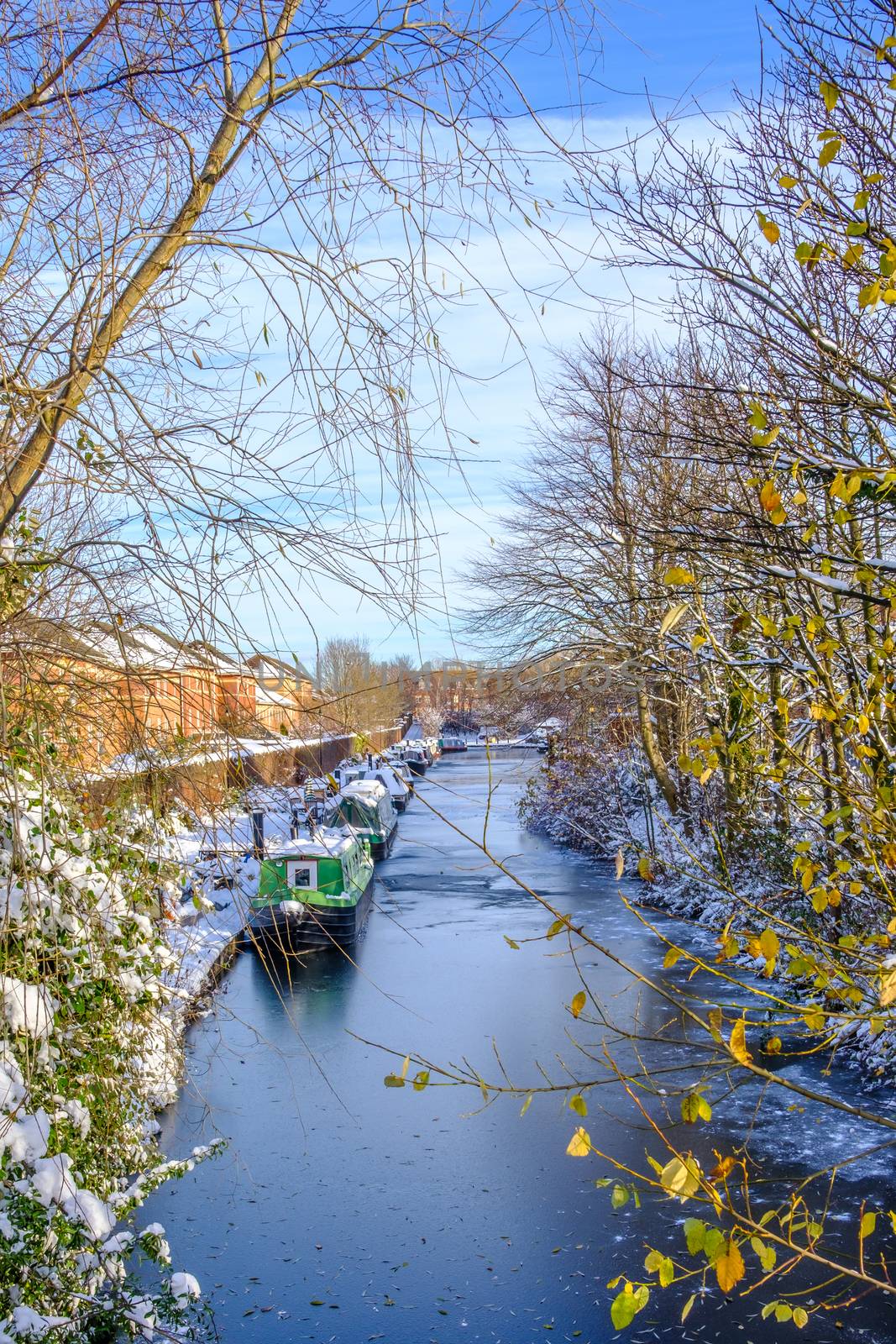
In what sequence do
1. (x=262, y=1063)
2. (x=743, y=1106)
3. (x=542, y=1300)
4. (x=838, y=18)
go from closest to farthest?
(x=838, y=18), (x=542, y=1300), (x=743, y=1106), (x=262, y=1063)

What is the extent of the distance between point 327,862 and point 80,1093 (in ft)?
40.6

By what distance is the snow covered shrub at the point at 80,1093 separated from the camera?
347 centimetres

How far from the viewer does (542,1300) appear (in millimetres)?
6793

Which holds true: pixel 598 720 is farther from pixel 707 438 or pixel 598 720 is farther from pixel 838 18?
pixel 838 18

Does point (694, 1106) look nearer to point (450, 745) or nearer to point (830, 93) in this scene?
point (830, 93)

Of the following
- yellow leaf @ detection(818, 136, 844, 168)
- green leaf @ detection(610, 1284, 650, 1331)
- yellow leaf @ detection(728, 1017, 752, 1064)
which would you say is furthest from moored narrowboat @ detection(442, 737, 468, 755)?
green leaf @ detection(610, 1284, 650, 1331)

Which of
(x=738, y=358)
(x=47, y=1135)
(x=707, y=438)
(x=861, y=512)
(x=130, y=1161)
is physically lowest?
(x=130, y=1161)

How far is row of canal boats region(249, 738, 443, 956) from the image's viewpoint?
2289 millimetres

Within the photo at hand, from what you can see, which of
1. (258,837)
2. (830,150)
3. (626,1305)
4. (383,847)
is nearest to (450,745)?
(383,847)

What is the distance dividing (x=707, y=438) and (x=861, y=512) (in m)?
0.99

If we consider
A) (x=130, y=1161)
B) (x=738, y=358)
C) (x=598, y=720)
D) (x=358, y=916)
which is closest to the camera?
(x=130, y=1161)

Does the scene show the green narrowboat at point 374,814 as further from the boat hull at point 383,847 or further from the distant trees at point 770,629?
the distant trees at point 770,629

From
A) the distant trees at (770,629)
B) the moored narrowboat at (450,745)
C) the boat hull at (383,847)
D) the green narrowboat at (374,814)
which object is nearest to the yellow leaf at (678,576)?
the distant trees at (770,629)

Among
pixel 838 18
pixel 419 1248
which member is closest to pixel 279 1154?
pixel 419 1248
